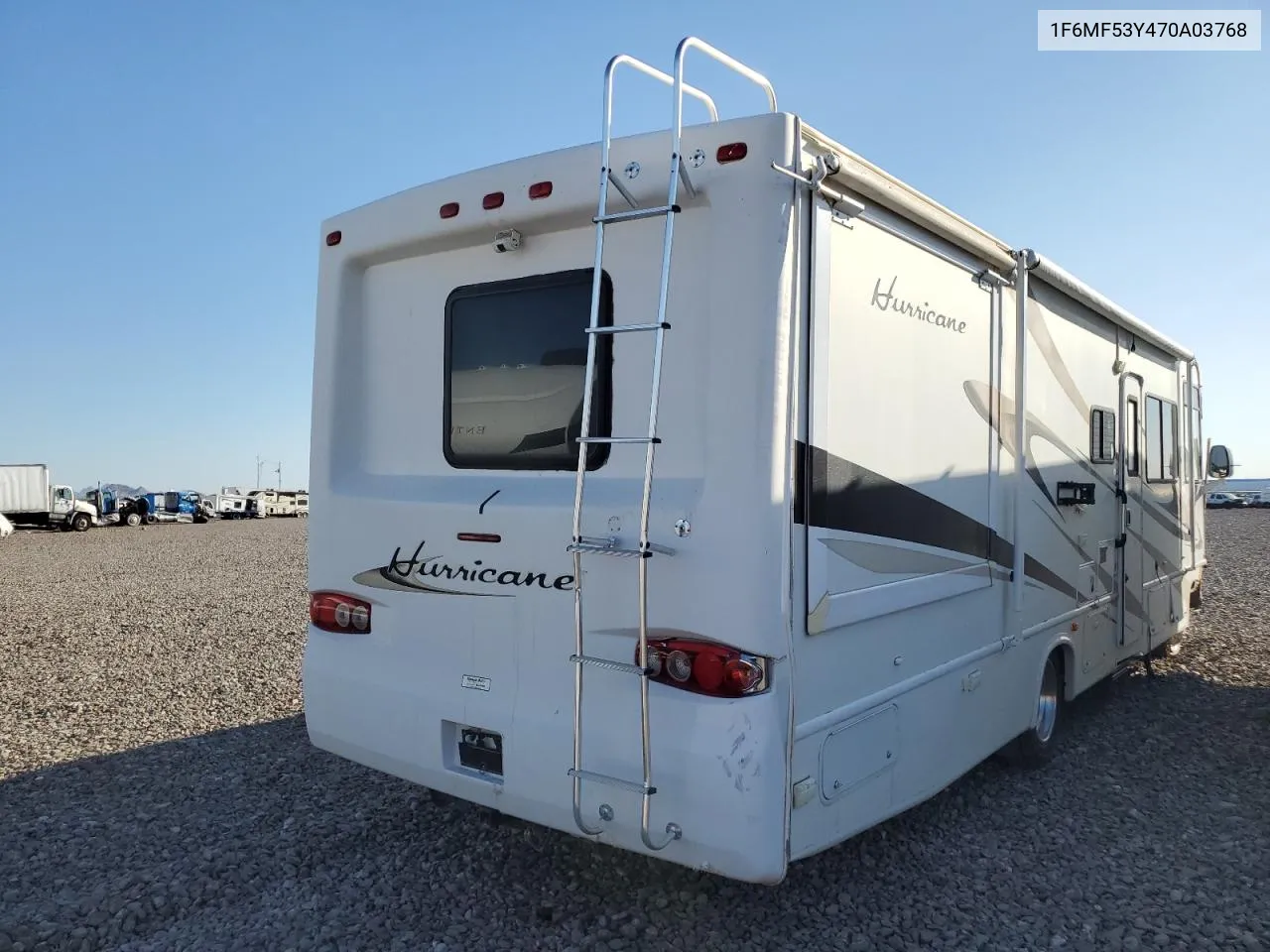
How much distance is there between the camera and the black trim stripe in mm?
2820

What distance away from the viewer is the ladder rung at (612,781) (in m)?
2.76

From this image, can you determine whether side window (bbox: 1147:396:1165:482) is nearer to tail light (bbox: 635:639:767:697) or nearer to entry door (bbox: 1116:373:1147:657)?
entry door (bbox: 1116:373:1147:657)

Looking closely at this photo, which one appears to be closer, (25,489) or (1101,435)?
(1101,435)

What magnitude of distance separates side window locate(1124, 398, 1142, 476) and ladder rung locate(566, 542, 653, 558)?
444cm

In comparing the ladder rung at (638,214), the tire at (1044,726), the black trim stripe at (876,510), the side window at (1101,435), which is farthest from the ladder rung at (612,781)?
A: the side window at (1101,435)

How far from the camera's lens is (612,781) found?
111 inches

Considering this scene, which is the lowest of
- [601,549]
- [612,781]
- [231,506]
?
[612,781]

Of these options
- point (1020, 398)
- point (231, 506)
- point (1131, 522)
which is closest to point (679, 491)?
point (1020, 398)

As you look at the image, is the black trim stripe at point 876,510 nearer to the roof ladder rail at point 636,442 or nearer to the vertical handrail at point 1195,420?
the roof ladder rail at point 636,442

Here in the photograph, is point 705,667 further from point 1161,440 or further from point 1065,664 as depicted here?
point 1161,440

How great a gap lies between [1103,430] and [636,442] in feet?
12.9

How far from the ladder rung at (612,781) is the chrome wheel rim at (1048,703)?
119 inches

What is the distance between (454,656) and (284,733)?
2.88m

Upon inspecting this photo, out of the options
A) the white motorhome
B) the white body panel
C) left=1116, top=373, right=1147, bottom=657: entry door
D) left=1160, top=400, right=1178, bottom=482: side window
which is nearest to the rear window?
the white motorhome
